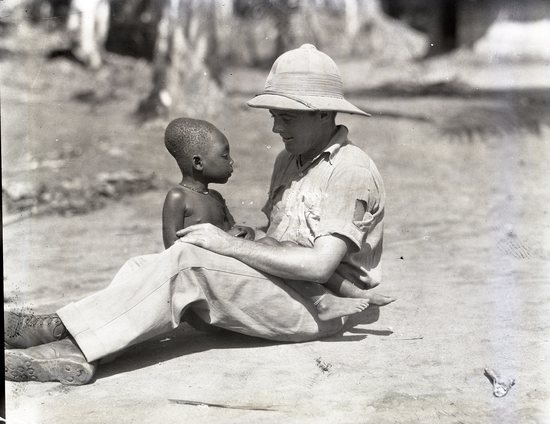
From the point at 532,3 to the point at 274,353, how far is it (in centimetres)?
930

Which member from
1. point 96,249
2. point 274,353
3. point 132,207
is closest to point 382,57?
point 132,207

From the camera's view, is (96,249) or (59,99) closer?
(96,249)

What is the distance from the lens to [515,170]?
9359 mm

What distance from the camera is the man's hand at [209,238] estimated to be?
174 inches

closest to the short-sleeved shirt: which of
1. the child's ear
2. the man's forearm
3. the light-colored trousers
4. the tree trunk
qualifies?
the man's forearm

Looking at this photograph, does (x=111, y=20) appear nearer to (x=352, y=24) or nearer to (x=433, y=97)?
(x=352, y=24)

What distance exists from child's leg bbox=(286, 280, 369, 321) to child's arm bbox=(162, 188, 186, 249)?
0.63 m

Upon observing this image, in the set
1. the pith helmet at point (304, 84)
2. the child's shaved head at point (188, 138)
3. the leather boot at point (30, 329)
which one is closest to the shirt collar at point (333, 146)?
the pith helmet at point (304, 84)

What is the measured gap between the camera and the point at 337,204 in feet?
14.9

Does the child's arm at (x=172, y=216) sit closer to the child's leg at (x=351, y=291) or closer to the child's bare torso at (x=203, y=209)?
the child's bare torso at (x=203, y=209)

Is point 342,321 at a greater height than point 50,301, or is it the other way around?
point 342,321

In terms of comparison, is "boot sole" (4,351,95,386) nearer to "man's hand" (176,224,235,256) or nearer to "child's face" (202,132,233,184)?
"man's hand" (176,224,235,256)

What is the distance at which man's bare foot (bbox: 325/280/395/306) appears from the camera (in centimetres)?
474

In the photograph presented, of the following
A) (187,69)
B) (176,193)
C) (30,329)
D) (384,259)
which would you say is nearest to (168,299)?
(176,193)
